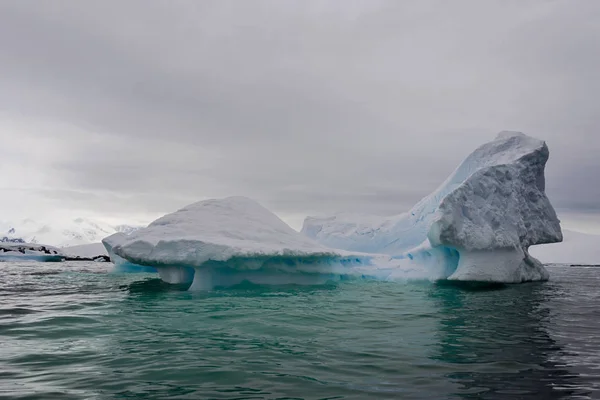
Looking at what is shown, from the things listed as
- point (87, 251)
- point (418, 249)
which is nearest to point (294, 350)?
point (418, 249)

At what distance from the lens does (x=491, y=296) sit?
14078 mm

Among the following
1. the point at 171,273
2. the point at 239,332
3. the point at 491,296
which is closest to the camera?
the point at 239,332

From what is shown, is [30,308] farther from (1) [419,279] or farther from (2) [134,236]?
(1) [419,279]

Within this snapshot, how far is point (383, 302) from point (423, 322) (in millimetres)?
3369

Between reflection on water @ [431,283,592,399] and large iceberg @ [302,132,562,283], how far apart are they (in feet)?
22.0

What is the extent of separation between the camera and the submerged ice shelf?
14836 mm

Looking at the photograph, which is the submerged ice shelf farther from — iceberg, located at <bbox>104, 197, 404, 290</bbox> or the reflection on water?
the reflection on water

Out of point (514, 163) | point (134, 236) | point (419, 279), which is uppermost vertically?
point (514, 163)

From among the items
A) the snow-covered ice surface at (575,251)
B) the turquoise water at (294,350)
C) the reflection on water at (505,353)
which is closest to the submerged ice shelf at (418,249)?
the turquoise water at (294,350)

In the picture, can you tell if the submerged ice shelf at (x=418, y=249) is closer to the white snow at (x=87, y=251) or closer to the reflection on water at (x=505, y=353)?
the reflection on water at (x=505, y=353)

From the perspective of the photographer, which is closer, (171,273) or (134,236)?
(134,236)

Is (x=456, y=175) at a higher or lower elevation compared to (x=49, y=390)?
higher

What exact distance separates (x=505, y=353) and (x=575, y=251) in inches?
2659

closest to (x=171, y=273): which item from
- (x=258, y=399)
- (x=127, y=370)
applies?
(x=127, y=370)
